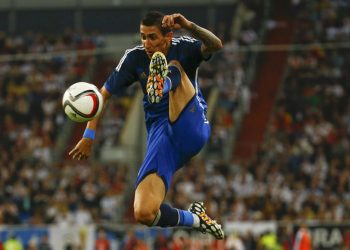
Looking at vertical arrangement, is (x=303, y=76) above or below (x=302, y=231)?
above

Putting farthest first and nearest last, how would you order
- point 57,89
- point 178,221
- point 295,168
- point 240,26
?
point 240,26
point 57,89
point 295,168
point 178,221

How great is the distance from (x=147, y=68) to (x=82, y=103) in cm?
76

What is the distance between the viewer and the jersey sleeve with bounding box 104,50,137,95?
35.2 feet

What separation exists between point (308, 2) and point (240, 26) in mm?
1892

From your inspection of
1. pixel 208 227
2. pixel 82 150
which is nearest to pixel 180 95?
pixel 82 150

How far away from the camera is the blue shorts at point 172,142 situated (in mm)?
10531

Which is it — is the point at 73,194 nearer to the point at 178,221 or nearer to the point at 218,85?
the point at 218,85

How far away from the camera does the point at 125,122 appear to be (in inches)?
996

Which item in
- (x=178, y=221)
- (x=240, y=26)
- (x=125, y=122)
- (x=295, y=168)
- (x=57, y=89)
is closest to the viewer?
(x=178, y=221)

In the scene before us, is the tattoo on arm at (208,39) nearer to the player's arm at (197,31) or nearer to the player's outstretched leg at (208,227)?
the player's arm at (197,31)

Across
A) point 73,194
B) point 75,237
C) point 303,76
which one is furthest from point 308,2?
point 75,237

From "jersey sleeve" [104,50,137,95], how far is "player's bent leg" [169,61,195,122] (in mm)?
482

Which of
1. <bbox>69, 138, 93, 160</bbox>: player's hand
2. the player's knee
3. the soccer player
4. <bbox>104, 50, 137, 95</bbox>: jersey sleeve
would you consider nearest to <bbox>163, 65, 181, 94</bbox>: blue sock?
the soccer player

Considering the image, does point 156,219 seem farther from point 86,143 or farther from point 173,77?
point 173,77
